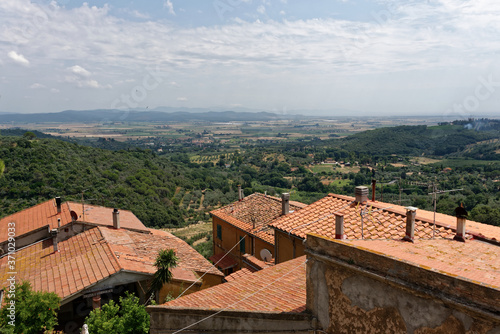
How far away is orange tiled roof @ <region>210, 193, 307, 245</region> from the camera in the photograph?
55.8ft

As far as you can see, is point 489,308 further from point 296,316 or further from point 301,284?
point 301,284

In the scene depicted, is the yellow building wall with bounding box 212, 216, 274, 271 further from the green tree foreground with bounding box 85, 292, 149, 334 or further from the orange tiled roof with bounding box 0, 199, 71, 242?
the orange tiled roof with bounding box 0, 199, 71, 242

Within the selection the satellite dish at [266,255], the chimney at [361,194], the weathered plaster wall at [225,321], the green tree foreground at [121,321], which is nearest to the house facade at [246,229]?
the satellite dish at [266,255]

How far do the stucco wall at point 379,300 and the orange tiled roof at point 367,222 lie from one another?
2.32 metres

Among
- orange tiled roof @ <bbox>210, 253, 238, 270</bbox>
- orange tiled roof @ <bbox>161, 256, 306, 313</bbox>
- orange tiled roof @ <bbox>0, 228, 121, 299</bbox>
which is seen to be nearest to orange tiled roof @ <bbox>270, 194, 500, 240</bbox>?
orange tiled roof @ <bbox>161, 256, 306, 313</bbox>

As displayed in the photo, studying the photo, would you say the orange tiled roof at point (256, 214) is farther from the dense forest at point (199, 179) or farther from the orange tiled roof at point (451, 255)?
the orange tiled roof at point (451, 255)

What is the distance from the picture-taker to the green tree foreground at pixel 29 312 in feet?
27.4

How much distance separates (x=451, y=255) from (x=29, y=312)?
31.3ft

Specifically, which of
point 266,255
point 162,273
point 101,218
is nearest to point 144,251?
point 162,273

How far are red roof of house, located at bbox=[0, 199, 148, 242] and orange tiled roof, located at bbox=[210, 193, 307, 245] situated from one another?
4.96 metres

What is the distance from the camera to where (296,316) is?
509 centimetres

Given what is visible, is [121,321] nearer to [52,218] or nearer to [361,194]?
[361,194]

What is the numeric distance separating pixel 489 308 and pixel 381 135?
112283 mm

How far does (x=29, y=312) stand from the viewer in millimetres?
8484
